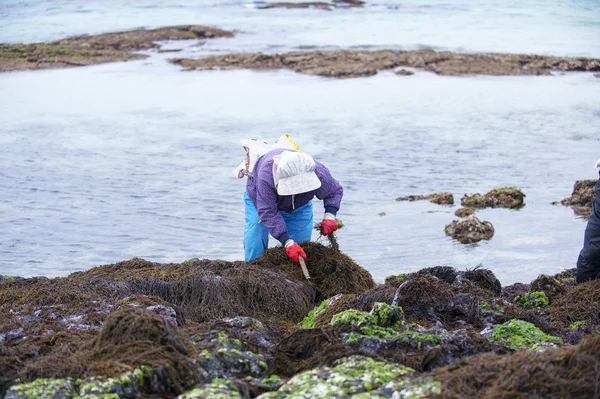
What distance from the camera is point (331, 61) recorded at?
109ft

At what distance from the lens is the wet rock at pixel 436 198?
1521 centimetres

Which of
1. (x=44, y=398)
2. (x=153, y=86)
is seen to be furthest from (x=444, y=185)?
(x=153, y=86)

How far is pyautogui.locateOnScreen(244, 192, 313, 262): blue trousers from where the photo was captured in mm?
9320

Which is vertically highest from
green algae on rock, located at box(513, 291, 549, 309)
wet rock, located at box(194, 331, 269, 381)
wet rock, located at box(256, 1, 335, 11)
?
wet rock, located at box(256, 1, 335, 11)

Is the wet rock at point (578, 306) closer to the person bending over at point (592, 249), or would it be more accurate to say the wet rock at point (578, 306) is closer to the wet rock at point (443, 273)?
the person bending over at point (592, 249)

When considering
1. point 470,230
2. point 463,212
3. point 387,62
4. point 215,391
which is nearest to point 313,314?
point 215,391

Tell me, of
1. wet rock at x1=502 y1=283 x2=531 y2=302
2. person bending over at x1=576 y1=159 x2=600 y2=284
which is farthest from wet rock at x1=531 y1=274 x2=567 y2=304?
person bending over at x1=576 y1=159 x2=600 y2=284

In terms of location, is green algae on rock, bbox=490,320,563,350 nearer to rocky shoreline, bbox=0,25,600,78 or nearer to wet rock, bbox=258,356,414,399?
wet rock, bbox=258,356,414,399

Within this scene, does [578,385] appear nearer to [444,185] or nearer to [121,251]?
[121,251]

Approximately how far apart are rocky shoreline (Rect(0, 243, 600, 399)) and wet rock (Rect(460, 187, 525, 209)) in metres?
6.35

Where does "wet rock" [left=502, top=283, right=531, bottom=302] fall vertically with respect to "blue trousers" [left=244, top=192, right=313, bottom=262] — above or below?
below

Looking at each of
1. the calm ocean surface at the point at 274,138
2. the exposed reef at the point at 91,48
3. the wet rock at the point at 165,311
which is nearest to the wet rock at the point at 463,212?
the calm ocean surface at the point at 274,138

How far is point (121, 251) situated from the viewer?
13.1 m

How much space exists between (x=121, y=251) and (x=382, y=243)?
14.1ft
